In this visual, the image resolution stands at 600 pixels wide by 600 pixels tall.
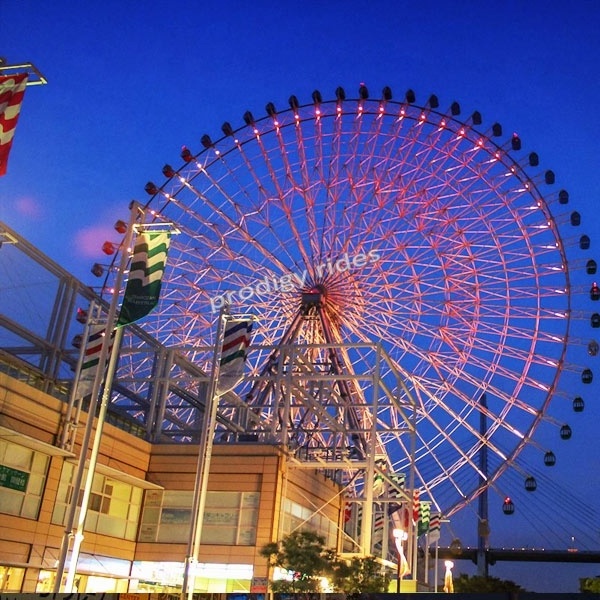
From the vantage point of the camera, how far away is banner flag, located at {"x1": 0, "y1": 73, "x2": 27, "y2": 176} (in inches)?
682

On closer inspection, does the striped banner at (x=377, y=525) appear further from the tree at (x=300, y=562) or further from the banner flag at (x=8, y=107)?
the banner flag at (x=8, y=107)

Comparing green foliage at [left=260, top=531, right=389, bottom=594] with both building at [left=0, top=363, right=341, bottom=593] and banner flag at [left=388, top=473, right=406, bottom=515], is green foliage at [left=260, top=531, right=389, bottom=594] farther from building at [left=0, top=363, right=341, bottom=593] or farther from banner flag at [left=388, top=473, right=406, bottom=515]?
banner flag at [left=388, top=473, right=406, bottom=515]

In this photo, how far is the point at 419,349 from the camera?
45906 mm

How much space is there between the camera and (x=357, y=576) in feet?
98.2

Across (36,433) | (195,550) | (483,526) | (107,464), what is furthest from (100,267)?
(483,526)

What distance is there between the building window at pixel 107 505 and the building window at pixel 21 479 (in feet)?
3.58

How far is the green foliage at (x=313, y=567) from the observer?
2806 centimetres

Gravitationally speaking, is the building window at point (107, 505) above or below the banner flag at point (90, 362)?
below

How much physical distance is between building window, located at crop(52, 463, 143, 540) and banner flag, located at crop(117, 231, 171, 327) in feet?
38.1

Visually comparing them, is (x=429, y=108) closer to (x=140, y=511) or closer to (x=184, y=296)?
(x=184, y=296)

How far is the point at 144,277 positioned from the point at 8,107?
4.95m

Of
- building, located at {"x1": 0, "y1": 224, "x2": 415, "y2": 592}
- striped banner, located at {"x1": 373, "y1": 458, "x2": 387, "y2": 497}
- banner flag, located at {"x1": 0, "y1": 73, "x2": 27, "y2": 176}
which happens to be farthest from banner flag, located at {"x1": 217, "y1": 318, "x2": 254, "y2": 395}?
striped banner, located at {"x1": 373, "y1": 458, "x2": 387, "y2": 497}

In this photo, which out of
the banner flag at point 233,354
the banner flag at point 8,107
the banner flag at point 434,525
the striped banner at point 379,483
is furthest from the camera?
the banner flag at point 434,525

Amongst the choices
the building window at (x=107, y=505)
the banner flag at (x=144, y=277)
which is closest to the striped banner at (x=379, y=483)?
the building window at (x=107, y=505)
